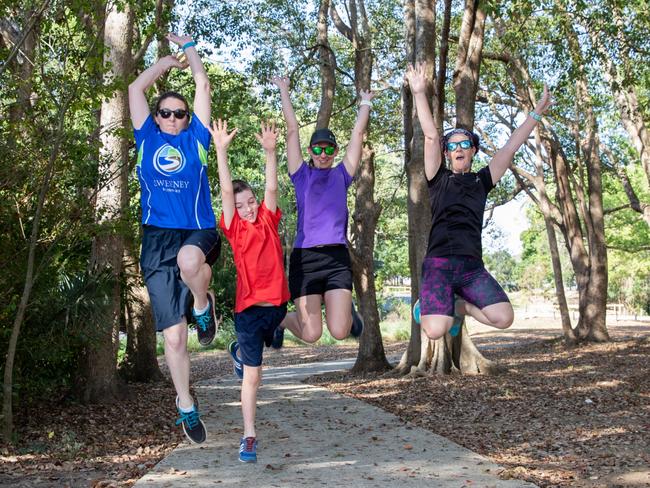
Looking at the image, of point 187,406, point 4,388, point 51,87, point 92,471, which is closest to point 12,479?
point 92,471

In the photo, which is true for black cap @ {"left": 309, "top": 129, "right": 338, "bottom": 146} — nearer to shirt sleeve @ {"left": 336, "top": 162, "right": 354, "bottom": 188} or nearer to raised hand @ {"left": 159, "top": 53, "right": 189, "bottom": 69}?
shirt sleeve @ {"left": 336, "top": 162, "right": 354, "bottom": 188}

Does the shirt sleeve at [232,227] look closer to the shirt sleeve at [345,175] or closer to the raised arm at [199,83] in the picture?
the raised arm at [199,83]

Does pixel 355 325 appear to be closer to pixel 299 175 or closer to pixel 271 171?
pixel 299 175

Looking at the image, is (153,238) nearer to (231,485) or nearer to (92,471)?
(231,485)

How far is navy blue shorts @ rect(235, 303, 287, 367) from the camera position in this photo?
22.0ft

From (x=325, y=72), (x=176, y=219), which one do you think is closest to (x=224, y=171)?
(x=176, y=219)

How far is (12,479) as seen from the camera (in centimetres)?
713

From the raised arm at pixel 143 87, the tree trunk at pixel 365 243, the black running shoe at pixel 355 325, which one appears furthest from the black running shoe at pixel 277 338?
the tree trunk at pixel 365 243

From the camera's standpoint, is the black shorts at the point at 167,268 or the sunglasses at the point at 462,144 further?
the sunglasses at the point at 462,144

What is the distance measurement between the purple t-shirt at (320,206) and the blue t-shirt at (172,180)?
1042 millimetres

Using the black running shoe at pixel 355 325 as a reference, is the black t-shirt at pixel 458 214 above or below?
above

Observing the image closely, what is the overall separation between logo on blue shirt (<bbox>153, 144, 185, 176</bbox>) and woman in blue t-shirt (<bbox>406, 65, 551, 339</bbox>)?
2041 millimetres

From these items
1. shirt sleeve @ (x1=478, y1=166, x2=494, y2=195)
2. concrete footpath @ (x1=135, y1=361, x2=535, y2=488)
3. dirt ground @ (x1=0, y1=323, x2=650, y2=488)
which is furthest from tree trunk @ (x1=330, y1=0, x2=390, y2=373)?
shirt sleeve @ (x1=478, y1=166, x2=494, y2=195)

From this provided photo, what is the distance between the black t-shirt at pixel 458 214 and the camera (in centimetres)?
667
